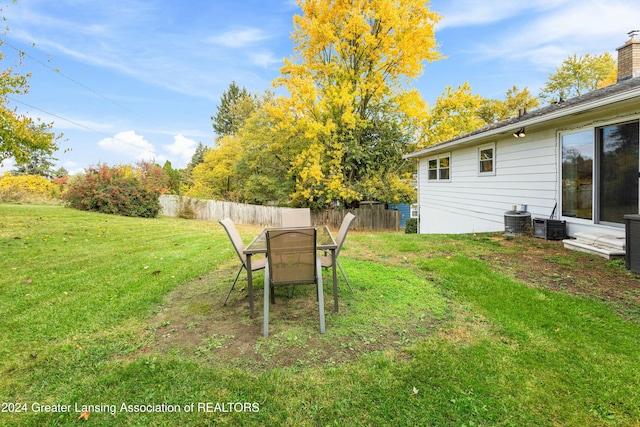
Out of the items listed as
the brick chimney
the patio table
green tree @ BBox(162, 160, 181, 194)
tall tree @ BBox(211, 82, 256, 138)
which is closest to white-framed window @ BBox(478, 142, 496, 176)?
the brick chimney

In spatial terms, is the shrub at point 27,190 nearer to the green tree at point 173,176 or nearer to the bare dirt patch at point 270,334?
the green tree at point 173,176

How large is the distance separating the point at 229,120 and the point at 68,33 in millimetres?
25744

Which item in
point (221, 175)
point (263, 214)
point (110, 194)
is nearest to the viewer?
point (110, 194)

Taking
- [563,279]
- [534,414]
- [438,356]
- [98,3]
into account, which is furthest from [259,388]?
[98,3]

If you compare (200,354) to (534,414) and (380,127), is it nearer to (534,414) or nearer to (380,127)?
(534,414)

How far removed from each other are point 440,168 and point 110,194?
14474mm

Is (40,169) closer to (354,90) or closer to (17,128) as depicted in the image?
(17,128)

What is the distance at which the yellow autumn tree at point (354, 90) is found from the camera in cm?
1501

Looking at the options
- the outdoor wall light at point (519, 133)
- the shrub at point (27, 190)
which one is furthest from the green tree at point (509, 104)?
the shrub at point (27, 190)

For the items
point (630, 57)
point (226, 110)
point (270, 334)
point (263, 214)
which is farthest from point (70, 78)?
point (226, 110)

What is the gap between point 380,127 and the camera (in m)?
17.7

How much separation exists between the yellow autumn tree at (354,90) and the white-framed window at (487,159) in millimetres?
7209

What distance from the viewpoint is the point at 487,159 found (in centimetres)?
930

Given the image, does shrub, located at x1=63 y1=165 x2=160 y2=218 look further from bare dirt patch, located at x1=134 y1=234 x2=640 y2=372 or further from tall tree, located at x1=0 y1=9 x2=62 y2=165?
bare dirt patch, located at x1=134 y1=234 x2=640 y2=372
